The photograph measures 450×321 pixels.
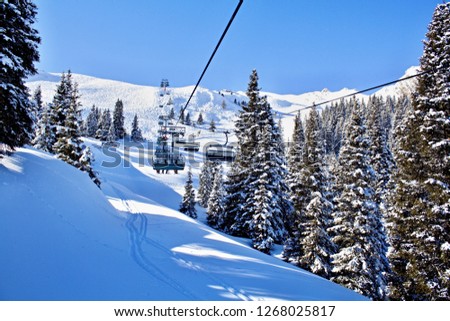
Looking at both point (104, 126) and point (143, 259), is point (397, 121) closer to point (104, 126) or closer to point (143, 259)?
point (143, 259)

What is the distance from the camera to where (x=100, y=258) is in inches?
337

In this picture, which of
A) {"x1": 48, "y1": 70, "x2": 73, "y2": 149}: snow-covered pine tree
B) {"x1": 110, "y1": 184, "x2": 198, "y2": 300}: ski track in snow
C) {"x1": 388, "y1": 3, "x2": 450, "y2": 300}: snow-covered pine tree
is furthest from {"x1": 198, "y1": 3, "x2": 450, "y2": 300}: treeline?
{"x1": 48, "y1": 70, "x2": 73, "y2": 149}: snow-covered pine tree

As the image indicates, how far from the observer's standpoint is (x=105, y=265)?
320 inches

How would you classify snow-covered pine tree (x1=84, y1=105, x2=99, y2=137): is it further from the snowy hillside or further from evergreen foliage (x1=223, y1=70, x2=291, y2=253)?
the snowy hillside

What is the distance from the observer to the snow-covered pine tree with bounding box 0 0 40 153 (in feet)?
40.5

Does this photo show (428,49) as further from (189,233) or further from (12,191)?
(12,191)

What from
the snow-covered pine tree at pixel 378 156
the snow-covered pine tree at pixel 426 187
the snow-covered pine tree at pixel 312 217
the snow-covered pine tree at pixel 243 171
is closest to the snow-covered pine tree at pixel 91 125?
the snow-covered pine tree at pixel 243 171

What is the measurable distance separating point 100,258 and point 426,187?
14.9 meters

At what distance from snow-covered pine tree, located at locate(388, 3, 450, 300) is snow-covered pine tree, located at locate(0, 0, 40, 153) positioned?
19.5 metres

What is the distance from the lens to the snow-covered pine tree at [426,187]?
504 inches

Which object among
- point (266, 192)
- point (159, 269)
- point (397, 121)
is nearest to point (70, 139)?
point (266, 192)

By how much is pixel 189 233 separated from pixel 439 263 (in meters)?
12.4

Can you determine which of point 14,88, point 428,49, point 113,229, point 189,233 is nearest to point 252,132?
point 189,233

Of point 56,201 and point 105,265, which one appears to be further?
point 56,201
